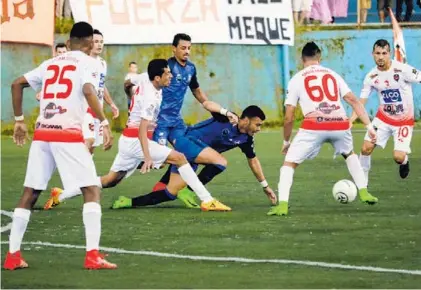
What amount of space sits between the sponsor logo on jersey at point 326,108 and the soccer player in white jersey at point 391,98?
3.10 meters

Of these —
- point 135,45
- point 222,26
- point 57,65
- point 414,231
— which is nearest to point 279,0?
point 222,26

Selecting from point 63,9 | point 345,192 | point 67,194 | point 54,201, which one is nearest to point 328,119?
point 345,192

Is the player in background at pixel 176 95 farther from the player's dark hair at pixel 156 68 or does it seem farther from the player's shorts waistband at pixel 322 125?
the player's shorts waistband at pixel 322 125

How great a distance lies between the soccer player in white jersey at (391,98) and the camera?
19781mm

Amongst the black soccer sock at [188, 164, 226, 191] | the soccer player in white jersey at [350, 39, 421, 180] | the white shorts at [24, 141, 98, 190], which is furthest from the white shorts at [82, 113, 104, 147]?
the white shorts at [24, 141, 98, 190]

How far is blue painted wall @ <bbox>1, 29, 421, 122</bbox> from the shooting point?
99.5ft

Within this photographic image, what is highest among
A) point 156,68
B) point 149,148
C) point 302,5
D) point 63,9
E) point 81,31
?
point 81,31

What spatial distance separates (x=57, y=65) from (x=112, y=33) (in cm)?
1836

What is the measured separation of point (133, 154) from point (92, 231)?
498 centimetres

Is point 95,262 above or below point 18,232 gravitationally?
below

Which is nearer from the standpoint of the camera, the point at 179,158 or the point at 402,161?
the point at 179,158

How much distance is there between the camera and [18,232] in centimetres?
1238

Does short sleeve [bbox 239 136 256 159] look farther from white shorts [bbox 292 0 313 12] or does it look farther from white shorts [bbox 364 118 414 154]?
white shorts [bbox 292 0 313 12]

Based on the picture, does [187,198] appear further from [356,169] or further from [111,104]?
[111,104]
